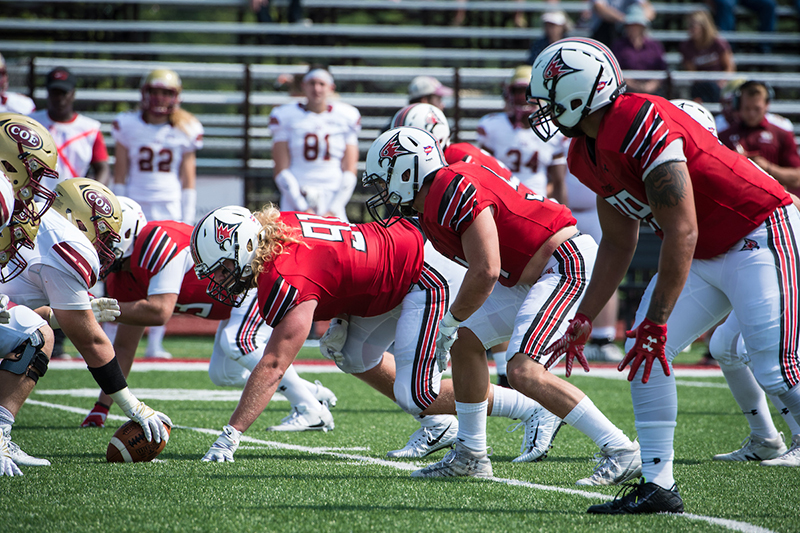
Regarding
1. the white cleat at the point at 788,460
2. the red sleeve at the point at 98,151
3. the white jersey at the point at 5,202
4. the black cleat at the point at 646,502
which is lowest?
the white cleat at the point at 788,460

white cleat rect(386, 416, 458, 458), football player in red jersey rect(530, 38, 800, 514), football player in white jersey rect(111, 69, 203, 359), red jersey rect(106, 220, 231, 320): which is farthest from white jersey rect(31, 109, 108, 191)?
football player in red jersey rect(530, 38, 800, 514)

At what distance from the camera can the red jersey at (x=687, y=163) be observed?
2.87 m

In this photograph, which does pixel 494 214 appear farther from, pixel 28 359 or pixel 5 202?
pixel 28 359

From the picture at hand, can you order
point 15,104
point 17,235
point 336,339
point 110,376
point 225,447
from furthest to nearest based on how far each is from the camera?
point 15,104
point 336,339
point 110,376
point 225,447
point 17,235

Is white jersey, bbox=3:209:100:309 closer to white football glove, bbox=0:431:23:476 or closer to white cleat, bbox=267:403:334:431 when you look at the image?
white football glove, bbox=0:431:23:476

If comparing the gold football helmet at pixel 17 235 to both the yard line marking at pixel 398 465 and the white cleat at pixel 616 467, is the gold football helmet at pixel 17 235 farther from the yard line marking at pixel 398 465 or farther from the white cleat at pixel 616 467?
the white cleat at pixel 616 467

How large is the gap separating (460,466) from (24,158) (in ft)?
7.03

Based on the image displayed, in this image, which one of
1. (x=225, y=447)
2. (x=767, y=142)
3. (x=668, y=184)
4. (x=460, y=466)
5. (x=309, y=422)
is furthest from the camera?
(x=767, y=142)

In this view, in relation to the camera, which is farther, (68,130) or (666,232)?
(68,130)

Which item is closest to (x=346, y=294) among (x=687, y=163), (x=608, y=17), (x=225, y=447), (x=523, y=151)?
(x=225, y=447)

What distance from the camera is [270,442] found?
4.52 m

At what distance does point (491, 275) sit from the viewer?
337cm

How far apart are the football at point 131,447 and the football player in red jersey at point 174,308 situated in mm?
922

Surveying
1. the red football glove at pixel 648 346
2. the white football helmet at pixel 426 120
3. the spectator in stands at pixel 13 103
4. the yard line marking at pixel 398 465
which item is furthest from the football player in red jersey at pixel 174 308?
the spectator in stands at pixel 13 103
